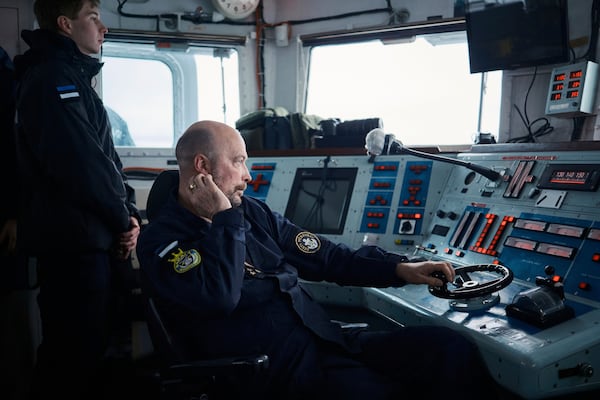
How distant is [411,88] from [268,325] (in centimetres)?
231

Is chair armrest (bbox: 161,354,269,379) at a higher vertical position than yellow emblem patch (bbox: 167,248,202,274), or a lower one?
lower

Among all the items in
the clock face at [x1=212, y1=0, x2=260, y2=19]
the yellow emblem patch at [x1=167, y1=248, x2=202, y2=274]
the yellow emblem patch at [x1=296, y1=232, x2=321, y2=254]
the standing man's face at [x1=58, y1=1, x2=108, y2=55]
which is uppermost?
Result: the clock face at [x1=212, y1=0, x2=260, y2=19]

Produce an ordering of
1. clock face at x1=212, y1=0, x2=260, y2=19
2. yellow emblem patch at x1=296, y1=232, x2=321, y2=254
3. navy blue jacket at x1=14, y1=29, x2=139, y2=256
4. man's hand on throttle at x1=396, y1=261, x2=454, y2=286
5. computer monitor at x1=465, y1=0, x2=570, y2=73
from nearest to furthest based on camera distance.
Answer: man's hand on throttle at x1=396, y1=261, x2=454, y2=286 → yellow emblem patch at x1=296, y1=232, x2=321, y2=254 → navy blue jacket at x1=14, y1=29, x2=139, y2=256 → computer monitor at x1=465, y1=0, x2=570, y2=73 → clock face at x1=212, y1=0, x2=260, y2=19

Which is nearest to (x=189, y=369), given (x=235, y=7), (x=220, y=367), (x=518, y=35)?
(x=220, y=367)

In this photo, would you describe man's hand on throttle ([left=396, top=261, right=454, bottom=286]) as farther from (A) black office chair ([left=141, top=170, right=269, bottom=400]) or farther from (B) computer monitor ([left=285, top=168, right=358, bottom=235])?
(B) computer monitor ([left=285, top=168, right=358, bottom=235])

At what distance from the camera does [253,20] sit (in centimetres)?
365

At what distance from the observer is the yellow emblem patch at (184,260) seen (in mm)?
1261

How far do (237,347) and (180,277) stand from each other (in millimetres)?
241

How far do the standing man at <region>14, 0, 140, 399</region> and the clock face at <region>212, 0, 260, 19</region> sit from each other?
1545 mm

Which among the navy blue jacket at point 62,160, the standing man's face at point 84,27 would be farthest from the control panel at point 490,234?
the standing man's face at point 84,27

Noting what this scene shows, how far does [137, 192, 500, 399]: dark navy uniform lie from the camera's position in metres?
1.25

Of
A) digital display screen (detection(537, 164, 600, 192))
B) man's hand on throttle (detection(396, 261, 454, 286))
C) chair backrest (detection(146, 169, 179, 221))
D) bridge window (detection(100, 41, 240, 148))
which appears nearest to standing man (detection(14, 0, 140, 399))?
chair backrest (detection(146, 169, 179, 221))

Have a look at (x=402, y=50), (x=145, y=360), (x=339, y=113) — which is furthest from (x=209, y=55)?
(x=145, y=360)

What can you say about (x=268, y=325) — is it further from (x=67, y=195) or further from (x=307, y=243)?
(x=67, y=195)
